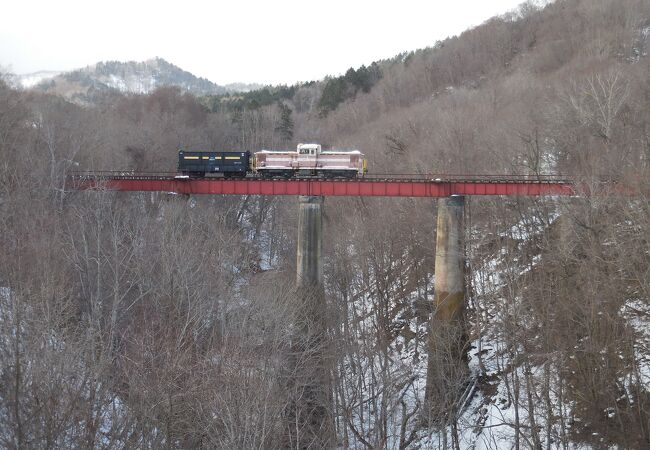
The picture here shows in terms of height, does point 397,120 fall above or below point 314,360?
above

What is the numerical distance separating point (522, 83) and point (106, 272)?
52124 millimetres

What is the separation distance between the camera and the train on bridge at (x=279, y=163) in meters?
32.1

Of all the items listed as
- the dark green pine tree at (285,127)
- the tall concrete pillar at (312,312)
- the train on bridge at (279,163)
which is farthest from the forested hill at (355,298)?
the dark green pine tree at (285,127)

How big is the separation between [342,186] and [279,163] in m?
7.48

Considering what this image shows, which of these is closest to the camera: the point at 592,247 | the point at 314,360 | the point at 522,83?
the point at 592,247

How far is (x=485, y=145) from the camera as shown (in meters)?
39.2

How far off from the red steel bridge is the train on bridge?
12.2 feet

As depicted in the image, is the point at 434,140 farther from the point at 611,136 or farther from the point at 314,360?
the point at 314,360

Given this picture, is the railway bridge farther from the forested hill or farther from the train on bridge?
the train on bridge

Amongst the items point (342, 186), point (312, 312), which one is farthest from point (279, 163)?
point (312, 312)

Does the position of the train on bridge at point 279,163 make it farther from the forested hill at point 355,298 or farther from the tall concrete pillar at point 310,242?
the tall concrete pillar at point 310,242

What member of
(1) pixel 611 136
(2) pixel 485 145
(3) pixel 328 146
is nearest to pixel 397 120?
(3) pixel 328 146

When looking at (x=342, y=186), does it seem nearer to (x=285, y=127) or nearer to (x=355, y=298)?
(x=355, y=298)

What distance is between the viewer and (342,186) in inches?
1079
